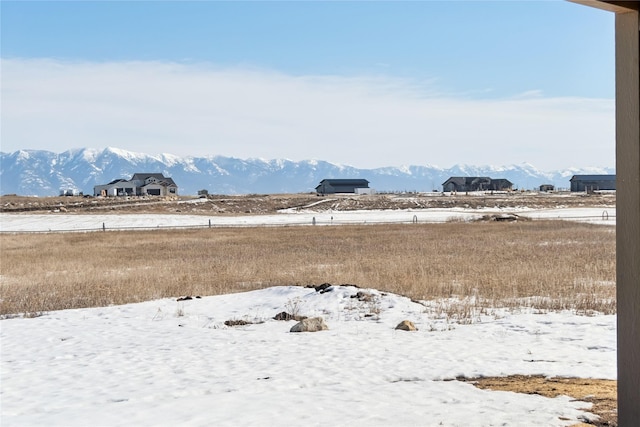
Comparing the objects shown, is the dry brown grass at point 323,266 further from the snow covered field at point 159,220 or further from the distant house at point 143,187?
the distant house at point 143,187

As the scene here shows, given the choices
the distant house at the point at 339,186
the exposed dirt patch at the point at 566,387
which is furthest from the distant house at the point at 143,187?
the exposed dirt patch at the point at 566,387

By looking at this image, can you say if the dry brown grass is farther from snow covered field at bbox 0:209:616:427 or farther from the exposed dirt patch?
the exposed dirt patch

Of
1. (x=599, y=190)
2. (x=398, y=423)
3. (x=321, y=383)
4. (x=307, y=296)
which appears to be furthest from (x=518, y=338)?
(x=599, y=190)

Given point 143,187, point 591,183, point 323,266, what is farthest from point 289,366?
point 591,183

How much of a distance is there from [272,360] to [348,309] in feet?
18.1

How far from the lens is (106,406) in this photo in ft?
29.9

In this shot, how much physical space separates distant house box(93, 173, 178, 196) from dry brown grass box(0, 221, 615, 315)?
9490cm

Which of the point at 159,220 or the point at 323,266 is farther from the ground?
the point at 159,220

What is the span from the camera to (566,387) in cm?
910

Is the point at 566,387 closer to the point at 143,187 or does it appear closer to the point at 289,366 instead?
the point at 289,366

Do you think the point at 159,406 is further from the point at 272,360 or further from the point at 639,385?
the point at 639,385

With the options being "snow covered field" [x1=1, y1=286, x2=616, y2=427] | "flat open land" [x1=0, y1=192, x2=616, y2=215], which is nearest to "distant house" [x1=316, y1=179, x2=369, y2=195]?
"flat open land" [x1=0, y1=192, x2=616, y2=215]

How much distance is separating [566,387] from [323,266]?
18735 millimetres

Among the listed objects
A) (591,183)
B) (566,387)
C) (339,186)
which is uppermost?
(339,186)
